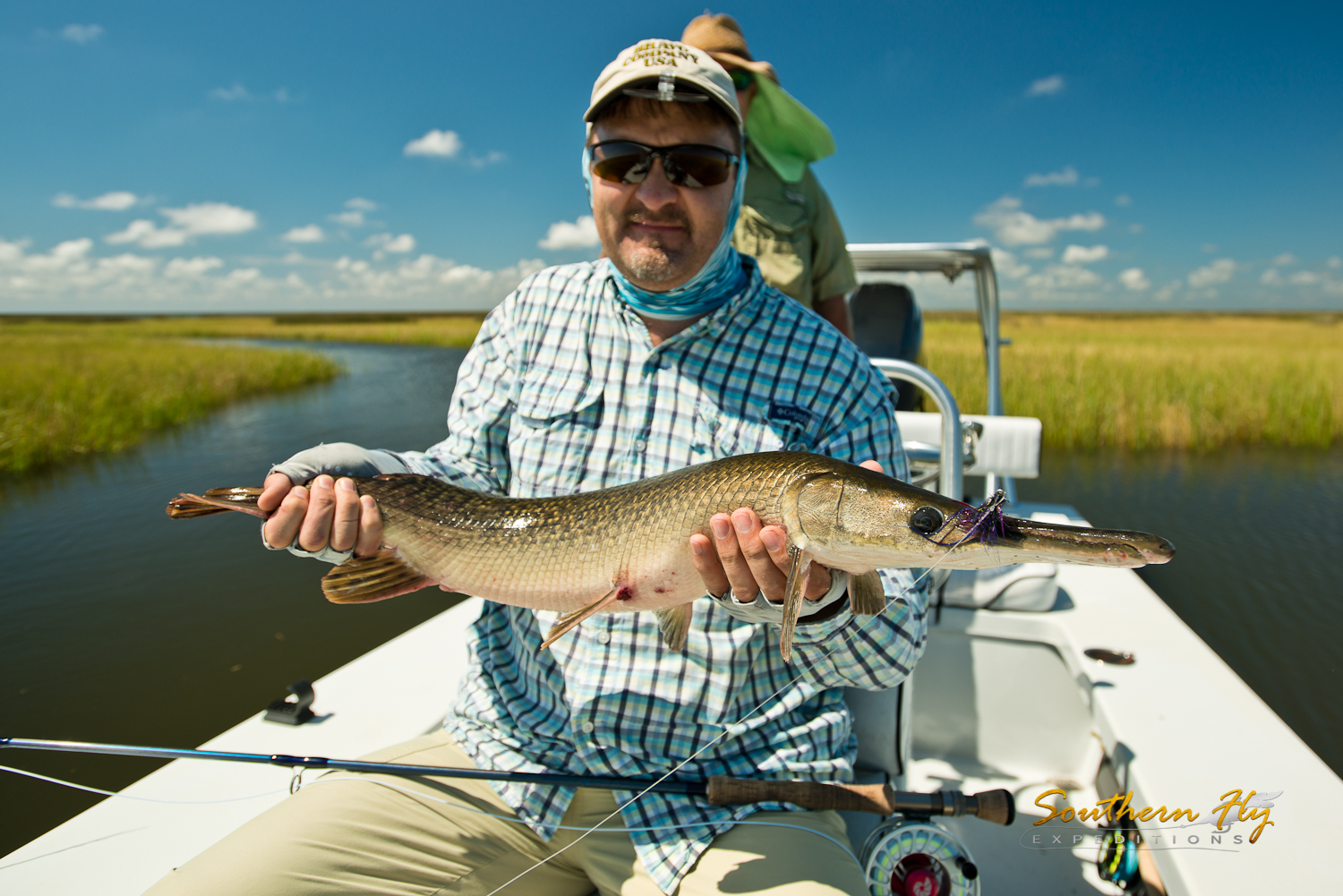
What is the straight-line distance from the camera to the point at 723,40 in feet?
12.6

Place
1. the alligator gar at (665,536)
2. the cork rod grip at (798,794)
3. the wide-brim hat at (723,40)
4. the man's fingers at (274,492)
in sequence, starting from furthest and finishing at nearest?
the wide-brim hat at (723,40) → the cork rod grip at (798,794) → the man's fingers at (274,492) → the alligator gar at (665,536)

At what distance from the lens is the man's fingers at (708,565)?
168 centimetres

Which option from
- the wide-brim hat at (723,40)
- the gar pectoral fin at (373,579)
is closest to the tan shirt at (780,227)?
the wide-brim hat at (723,40)

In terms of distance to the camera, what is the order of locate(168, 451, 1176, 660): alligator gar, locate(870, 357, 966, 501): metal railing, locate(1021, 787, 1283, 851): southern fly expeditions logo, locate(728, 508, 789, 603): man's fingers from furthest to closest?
locate(870, 357, 966, 501): metal railing → locate(1021, 787, 1283, 851): southern fly expeditions logo → locate(728, 508, 789, 603): man's fingers → locate(168, 451, 1176, 660): alligator gar

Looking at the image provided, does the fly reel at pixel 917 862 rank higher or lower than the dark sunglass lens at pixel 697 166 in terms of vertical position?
lower

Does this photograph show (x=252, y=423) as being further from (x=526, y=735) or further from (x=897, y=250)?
(x=526, y=735)

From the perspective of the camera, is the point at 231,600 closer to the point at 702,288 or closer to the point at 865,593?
the point at 702,288

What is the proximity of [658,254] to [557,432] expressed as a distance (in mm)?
642

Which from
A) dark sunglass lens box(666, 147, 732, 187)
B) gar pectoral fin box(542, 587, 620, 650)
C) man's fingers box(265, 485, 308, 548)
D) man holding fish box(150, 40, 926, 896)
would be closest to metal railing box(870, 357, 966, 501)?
man holding fish box(150, 40, 926, 896)

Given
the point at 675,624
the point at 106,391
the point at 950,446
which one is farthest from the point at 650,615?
the point at 106,391

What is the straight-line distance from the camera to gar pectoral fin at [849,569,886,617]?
1744 mm

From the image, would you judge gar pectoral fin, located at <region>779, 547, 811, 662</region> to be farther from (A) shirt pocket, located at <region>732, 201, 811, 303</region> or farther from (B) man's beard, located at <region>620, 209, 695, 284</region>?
(A) shirt pocket, located at <region>732, 201, 811, 303</region>

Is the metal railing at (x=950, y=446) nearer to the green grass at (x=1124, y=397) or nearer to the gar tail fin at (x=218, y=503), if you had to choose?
the gar tail fin at (x=218, y=503)

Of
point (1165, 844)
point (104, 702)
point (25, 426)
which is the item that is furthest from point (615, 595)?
point (25, 426)
